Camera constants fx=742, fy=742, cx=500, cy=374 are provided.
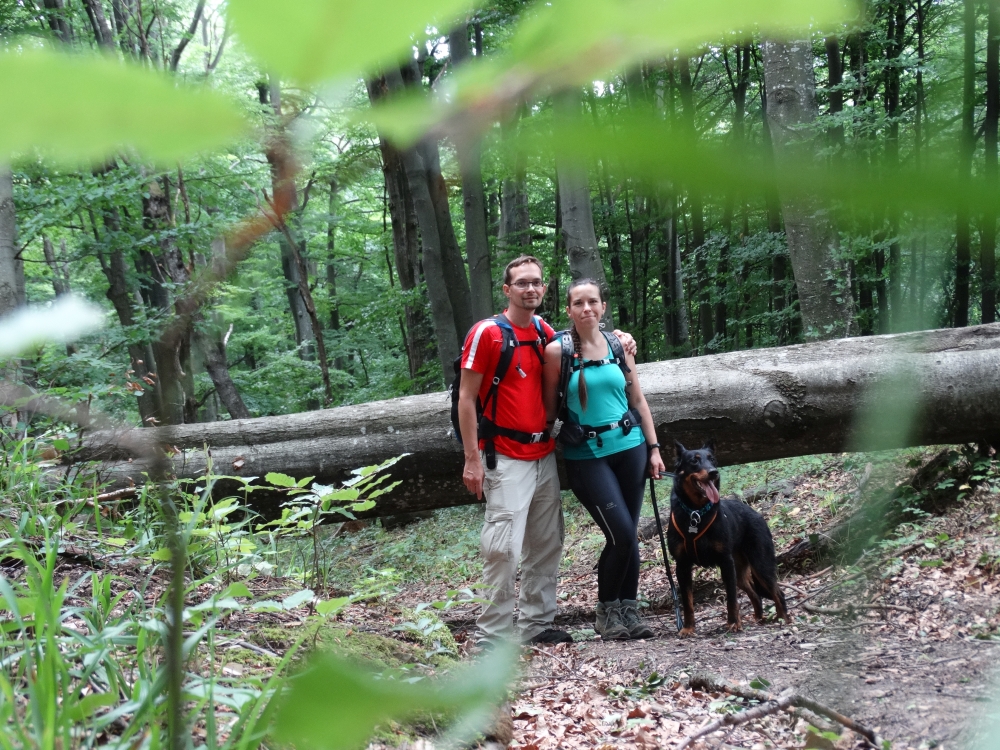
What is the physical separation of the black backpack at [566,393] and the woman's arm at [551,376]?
0.02 metres

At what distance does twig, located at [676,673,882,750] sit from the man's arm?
1.78 m

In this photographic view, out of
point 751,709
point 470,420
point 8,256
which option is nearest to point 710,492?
point 470,420

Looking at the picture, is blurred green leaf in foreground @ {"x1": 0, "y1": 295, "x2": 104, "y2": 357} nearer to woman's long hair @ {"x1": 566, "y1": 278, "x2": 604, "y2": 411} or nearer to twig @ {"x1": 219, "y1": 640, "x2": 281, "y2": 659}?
twig @ {"x1": 219, "y1": 640, "x2": 281, "y2": 659}

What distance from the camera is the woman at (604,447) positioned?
4.89 metres

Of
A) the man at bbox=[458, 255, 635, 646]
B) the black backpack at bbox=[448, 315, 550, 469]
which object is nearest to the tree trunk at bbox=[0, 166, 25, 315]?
the black backpack at bbox=[448, 315, 550, 469]

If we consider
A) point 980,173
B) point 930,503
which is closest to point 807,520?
point 930,503

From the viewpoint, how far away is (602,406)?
16.1 ft

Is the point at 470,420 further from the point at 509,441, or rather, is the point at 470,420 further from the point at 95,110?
the point at 95,110

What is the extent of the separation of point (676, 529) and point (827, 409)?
1.46 m

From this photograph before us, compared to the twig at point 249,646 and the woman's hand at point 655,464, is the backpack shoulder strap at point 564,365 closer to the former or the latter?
the woman's hand at point 655,464

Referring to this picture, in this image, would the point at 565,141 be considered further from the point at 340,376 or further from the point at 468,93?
the point at 340,376

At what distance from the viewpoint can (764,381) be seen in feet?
18.2

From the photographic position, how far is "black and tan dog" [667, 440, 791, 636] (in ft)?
16.2

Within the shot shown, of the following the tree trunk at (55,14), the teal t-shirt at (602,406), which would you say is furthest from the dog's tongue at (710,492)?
the tree trunk at (55,14)
